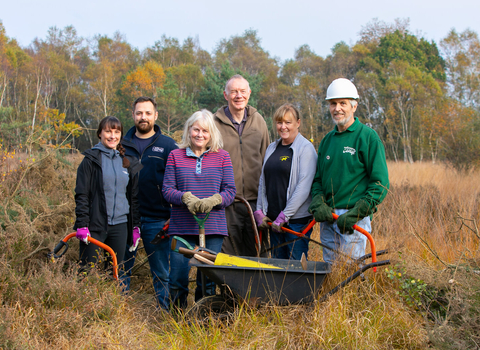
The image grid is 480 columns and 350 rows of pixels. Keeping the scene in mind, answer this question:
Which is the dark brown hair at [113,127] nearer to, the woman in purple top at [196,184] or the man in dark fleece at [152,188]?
the man in dark fleece at [152,188]

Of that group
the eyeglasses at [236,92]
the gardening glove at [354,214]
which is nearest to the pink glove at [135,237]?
the eyeglasses at [236,92]

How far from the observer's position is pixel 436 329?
8.57 ft

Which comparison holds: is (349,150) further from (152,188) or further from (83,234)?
(83,234)

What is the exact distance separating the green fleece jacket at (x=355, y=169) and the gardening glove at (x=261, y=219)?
2.04 ft

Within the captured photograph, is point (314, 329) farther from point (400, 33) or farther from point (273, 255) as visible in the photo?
point (400, 33)

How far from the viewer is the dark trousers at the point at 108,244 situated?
353 cm

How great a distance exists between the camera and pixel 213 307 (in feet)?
10.2

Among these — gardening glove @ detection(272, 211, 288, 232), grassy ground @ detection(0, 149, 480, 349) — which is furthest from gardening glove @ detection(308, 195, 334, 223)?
grassy ground @ detection(0, 149, 480, 349)

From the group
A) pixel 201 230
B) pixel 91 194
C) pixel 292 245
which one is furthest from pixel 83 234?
pixel 292 245

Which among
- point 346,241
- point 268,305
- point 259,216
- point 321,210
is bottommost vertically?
point 268,305

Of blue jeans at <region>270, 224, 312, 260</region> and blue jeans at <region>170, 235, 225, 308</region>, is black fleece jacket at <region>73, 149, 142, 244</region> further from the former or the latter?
blue jeans at <region>270, 224, 312, 260</region>

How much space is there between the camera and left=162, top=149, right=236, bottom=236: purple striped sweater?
3537 millimetres

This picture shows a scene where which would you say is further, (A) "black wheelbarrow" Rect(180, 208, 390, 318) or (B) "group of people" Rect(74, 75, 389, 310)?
(B) "group of people" Rect(74, 75, 389, 310)

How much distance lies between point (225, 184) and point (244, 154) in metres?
0.64
